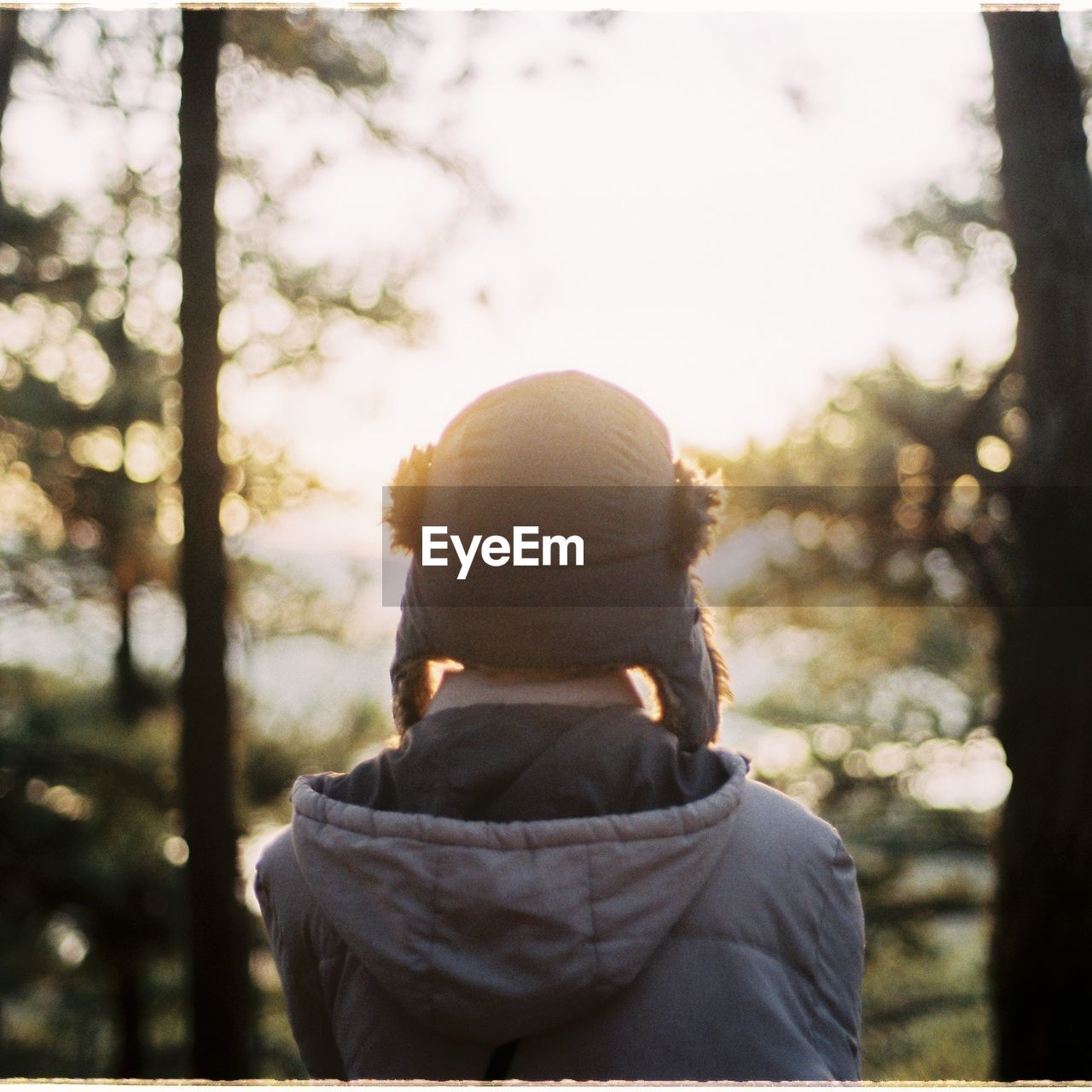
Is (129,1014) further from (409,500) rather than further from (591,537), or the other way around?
(591,537)

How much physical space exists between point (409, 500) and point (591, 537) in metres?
0.22

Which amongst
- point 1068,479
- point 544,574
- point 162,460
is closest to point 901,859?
point 1068,479

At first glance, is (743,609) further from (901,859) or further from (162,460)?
(162,460)

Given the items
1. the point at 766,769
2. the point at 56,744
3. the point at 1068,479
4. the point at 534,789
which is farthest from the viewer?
the point at 766,769

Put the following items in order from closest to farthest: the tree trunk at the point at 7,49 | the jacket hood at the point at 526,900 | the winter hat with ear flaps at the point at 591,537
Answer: the jacket hood at the point at 526,900 < the winter hat with ear flaps at the point at 591,537 < the tree trunk at the point at 7,49

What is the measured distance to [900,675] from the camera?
4910 millimetres

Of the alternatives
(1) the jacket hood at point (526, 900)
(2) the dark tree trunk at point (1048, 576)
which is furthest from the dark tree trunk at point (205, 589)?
(1) the jacket hood at point (526, 900)

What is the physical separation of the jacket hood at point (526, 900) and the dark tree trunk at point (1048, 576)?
4.81ft

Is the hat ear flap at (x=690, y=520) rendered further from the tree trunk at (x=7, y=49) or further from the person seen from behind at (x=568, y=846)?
the tree trunk at (x=7, y=49)

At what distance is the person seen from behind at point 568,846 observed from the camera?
2.52ft

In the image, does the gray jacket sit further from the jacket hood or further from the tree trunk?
the tree trunk

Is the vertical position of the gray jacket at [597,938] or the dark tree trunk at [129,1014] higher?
the gray jacket at [597,938]

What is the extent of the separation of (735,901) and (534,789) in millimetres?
190

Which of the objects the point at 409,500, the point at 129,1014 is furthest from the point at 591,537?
the point at 129,1014
